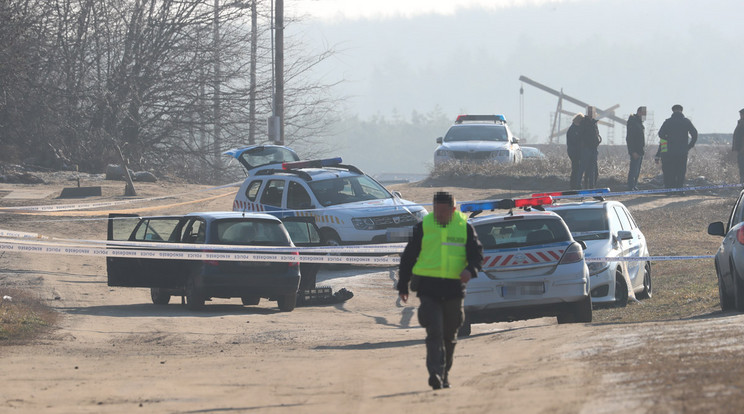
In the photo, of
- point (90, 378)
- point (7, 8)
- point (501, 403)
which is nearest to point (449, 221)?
point (501, 403)

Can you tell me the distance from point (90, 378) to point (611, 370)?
14.4 feet

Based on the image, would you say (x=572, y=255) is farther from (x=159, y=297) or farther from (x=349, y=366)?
(x=159, y=297)

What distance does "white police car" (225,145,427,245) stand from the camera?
732 inches

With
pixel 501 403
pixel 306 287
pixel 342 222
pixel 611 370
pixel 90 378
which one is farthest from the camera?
pixel 342 222

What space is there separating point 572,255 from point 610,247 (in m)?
2.10

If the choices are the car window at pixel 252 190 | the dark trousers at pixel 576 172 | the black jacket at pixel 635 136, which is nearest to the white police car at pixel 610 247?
the car window at pixel 252 190

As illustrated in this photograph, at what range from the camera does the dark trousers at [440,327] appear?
8078mm

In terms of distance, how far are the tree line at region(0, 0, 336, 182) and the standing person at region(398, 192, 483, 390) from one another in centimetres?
2822

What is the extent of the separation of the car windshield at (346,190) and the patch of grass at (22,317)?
585cm

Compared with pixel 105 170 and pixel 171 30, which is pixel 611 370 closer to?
pixel 105 170

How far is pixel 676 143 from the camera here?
25.2m

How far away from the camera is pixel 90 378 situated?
30.4ft

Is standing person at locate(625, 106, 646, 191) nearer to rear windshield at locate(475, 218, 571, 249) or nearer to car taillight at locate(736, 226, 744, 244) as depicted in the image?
rear windshield at locate(475, 218, 571, 249)

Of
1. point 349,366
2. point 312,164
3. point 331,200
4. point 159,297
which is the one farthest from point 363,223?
Result: point 349,366
